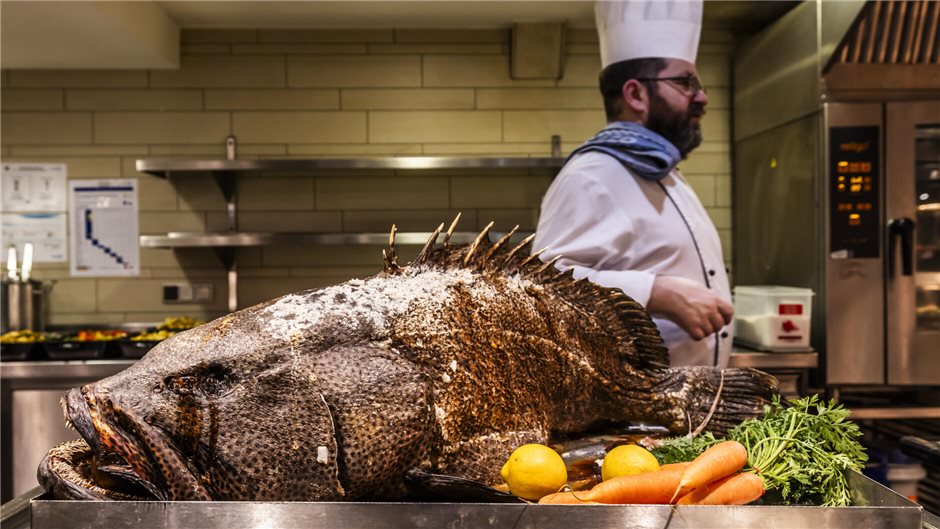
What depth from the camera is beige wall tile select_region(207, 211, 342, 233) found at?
4.11 metres

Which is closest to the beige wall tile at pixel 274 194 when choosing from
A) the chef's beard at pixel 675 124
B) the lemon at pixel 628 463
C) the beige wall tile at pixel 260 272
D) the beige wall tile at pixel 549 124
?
the beige wall tile at pixel 260 272

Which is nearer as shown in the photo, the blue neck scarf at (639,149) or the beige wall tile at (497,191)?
the blue neck scarf at (639,149)

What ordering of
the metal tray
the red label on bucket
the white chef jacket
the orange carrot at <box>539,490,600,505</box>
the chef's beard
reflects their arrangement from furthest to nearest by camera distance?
the red label on bucket < the chef's beard < the white chef jacket < the orange carrot at <box>539,490,600,505</box> < the metal tray

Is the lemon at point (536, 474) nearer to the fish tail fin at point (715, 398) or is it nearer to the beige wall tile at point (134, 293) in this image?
the fish tail fin at point (715, 398)

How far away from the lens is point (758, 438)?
1.11 m

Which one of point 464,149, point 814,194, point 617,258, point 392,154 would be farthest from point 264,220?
point 814,194

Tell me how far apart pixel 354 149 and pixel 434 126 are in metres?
0.48

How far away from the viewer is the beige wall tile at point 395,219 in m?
4.11

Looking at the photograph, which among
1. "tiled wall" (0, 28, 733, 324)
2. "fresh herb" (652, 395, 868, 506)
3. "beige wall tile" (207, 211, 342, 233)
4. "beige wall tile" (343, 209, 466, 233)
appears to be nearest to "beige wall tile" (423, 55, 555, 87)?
"tiled wall" (0, 28, 733, 324)

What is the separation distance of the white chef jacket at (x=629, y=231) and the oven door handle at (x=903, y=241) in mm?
1498

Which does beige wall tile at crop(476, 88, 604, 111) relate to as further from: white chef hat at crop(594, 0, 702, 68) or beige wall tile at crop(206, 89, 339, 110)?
white chef hat at crop(594, 0, 702, 68)

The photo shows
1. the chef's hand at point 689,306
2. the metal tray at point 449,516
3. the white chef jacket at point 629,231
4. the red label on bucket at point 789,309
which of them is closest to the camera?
the metal tray at point 449,516

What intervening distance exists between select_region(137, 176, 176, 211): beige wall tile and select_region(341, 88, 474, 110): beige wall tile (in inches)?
43.7

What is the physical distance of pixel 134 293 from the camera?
4105 mm
